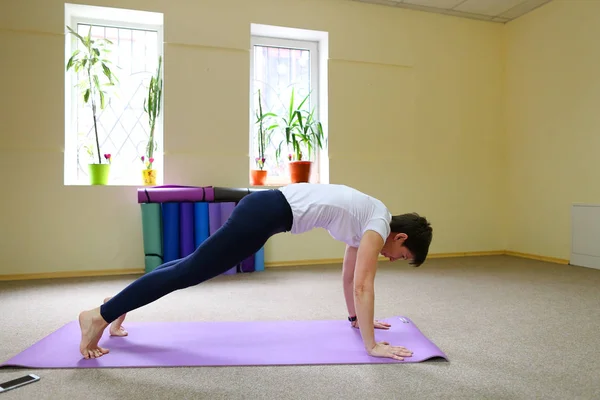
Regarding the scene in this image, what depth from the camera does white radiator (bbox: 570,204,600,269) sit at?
3.97 meters

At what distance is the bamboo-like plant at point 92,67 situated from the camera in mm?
3658

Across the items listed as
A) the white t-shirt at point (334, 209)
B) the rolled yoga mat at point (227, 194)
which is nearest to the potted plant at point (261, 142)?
the rolled yoga mat at point (227, 194)

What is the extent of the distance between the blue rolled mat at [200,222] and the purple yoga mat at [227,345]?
141 centimetres

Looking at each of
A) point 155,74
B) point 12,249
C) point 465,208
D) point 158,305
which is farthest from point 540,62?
point 12,249

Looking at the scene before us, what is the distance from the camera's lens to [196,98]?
3.96m

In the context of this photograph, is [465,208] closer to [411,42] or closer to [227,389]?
[411,42]

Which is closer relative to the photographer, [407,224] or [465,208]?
[407,224]

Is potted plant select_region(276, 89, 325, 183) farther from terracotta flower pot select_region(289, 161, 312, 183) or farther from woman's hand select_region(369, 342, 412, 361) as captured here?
woman's hand select_region(369, 342, 412, 361)

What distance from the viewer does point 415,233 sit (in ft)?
5.84

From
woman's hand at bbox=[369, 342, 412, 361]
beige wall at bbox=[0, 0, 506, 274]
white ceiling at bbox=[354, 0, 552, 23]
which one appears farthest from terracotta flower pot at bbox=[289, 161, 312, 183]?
woman's hand at bbox=[369, 342, 412, 361]

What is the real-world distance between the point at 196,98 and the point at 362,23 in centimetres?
185

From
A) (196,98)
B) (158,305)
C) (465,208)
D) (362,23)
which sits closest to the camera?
(158,305)

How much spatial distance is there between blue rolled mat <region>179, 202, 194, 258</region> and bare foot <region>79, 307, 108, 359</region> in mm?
1807

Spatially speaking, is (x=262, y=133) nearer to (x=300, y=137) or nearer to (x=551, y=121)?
(x=300, y=137)
